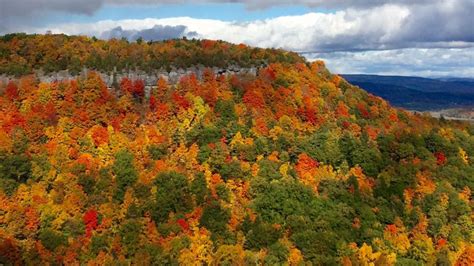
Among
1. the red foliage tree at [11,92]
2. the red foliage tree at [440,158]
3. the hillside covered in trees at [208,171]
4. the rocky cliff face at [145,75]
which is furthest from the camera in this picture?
the red foliage tree at [440,158]

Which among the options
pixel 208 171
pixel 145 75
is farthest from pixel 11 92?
pixel 208 171

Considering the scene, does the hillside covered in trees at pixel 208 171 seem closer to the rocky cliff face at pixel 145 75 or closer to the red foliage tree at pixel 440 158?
the red foliage tree at pixel 440 158

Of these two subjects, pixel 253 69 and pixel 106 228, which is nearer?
Answer: pixel 106 228

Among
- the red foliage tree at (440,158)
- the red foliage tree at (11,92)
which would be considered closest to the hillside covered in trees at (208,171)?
the red foliage tree at (11,92)

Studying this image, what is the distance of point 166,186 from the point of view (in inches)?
3738

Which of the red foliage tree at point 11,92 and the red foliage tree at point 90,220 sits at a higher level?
the red foliage tree at point 11,92

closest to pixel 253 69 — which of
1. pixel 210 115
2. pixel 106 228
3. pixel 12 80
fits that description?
pixel 210 115

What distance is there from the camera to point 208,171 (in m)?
103

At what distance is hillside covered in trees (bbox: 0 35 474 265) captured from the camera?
85.3 metres

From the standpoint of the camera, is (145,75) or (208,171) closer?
(208,171)

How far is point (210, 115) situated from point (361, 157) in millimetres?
33827

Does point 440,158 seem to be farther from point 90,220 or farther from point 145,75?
point 90,220

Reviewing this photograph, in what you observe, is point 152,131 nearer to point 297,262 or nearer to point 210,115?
point 210,115

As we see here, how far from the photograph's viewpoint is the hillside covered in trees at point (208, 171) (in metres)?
85.3
